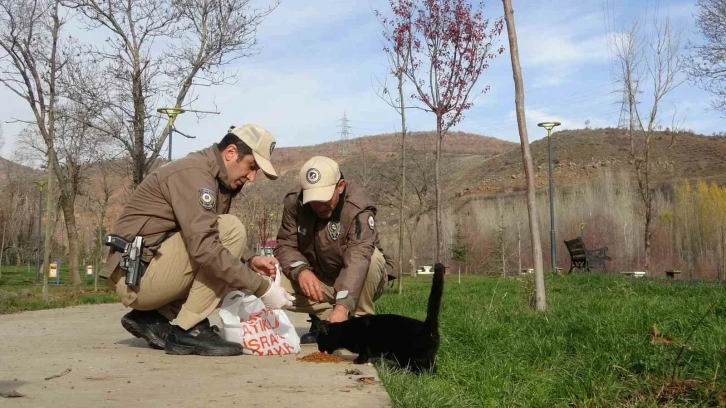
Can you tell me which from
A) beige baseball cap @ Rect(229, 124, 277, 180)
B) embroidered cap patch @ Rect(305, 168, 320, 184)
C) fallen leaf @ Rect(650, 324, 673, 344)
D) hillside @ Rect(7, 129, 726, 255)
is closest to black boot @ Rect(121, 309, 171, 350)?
beige baseball cap @ Rect(229, 124, 277, 180)

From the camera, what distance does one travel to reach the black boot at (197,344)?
433 cm

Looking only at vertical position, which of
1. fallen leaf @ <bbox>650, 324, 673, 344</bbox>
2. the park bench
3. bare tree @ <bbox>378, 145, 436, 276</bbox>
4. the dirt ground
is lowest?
the park bench

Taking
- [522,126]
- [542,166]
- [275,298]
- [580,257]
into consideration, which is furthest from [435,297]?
[542,166]

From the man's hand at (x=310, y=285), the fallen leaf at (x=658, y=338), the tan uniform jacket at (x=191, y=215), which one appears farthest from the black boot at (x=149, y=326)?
the fallen leaf at (x=658, y=338)

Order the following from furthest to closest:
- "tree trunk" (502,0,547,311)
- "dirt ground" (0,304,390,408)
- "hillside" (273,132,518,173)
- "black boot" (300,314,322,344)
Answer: "hillside" (273,132,518,173) → "tree trunk" (502,0,547,311) → "black boot" (300,314,322,344) → "dirt ground" (0,304,390,408)

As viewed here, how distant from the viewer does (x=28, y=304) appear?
1112 cm

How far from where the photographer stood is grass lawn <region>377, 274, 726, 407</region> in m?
3.08

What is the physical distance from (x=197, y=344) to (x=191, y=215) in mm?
835

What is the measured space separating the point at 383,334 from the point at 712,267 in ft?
80.0

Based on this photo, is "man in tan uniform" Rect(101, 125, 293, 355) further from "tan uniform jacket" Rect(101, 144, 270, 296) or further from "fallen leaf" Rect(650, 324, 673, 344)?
"fallen leaf" Rect(650, 324, 673, 344)

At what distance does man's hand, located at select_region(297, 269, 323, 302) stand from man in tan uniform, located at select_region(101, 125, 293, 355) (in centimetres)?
31

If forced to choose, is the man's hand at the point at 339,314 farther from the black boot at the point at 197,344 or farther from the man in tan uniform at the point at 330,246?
the black boot at the point at 197,344

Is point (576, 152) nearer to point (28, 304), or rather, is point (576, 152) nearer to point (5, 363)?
point (28, 304)

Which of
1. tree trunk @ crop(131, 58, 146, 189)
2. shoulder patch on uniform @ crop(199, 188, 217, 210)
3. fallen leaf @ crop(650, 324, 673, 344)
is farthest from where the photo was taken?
tree trunk @ crop(131, 58, 146, 189)
